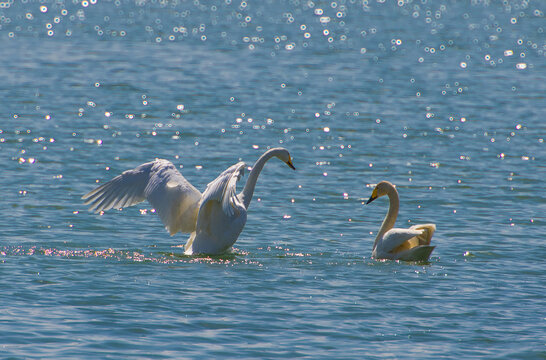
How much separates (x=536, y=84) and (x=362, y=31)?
959 inches

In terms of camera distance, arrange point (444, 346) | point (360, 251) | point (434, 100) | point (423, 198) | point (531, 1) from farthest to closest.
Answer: point (531, 1)
point (434, 100)
point (423, 198)
point (360, 251)
point (444, 346)

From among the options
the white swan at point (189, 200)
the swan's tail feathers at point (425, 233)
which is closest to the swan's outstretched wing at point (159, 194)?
the white swan at point (189, 200)

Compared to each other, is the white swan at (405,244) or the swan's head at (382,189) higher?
the swan's head at (382,189)

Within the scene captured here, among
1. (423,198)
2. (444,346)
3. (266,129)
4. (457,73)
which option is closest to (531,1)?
(457,73)

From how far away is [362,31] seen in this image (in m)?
57.2

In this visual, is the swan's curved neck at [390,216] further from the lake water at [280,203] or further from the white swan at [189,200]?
the white swan at [189,200]

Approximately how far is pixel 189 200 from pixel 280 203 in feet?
10.7

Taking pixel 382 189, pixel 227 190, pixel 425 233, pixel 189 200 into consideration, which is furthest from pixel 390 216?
pixel 189 200

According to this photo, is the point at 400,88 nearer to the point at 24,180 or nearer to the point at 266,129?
the point at 266,129

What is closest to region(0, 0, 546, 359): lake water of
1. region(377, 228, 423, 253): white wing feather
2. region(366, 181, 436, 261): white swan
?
region(366, 181, 436, 261): white swan

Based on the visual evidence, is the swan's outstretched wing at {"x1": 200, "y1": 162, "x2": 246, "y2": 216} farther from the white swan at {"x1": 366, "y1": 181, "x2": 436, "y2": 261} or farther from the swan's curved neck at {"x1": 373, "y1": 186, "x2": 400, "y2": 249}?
the swan's curved neck at {"x1": 373, "y1": 186, "x2": 400, "y2": 249}

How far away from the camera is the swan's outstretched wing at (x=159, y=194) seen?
45.0 ft

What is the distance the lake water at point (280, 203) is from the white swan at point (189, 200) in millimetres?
360

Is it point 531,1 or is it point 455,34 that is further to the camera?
point 531,1
